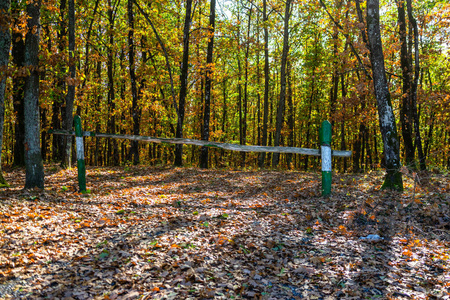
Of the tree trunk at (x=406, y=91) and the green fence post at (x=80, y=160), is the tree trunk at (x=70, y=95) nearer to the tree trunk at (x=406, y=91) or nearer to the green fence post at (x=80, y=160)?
the green fence post at (x=80, y=160)

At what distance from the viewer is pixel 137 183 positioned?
9109mm

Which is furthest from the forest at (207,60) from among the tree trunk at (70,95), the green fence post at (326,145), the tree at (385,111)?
the green fence post at (326,145)

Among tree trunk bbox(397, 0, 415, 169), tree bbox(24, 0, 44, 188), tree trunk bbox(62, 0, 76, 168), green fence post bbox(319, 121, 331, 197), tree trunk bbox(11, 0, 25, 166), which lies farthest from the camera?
tree trunk bbox(397, 0, 415, 169)

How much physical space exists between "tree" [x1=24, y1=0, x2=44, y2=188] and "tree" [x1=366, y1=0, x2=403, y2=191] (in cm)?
851

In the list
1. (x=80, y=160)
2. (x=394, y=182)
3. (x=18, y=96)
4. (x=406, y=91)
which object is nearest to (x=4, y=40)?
→ (x=80, y=160)

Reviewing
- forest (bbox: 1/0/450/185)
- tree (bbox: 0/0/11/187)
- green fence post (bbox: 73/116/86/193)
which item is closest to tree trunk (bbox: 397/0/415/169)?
forest (bbox: 1/0/450/185)

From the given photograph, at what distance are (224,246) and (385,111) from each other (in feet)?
18.8

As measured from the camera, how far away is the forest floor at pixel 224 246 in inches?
121

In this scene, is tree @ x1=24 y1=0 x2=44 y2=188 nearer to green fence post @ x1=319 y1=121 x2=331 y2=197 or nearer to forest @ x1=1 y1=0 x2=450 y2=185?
forest @ x1=1 y1=0 x2=450 y2=185

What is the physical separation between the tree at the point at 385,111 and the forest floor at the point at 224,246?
1.72ft

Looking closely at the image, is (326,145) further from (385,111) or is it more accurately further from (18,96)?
(18,96)

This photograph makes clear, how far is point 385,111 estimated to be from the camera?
7.16m

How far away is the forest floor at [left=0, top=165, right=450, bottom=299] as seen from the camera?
121 inches

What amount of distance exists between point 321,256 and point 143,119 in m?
19.4
